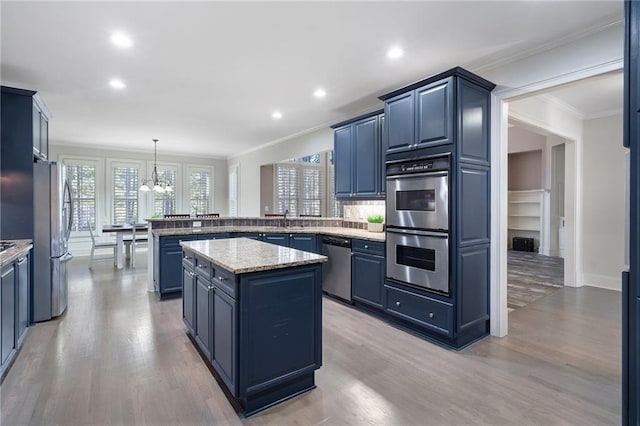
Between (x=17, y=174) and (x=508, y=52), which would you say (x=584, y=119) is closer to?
(x=508, y=52)

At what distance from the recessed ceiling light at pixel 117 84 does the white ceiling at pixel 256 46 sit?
0.08 meters

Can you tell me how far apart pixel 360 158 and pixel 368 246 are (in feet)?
3.91

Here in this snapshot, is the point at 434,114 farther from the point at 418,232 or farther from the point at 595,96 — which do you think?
the point at 595,96

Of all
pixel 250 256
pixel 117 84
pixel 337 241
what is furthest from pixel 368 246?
pixel 117 84

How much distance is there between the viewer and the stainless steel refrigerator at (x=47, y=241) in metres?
3.52

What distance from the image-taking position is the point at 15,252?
9.01 ft

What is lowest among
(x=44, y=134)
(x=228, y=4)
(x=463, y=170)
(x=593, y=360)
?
(x=593, y=360)

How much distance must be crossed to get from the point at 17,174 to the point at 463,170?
15.1 feet

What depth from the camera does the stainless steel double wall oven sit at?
9.59ft

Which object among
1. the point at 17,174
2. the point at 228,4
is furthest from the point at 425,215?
the point at 17,174

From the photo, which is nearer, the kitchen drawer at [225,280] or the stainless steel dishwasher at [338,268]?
the kitchen drawer at [225,280]

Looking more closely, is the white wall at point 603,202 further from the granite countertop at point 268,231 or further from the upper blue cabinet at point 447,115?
the granite countertop at point 268,231

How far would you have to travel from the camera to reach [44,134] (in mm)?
4191

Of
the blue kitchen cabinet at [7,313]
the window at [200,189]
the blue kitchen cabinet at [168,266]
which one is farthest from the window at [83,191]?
the blue kitchen cabinet at [7,313]
